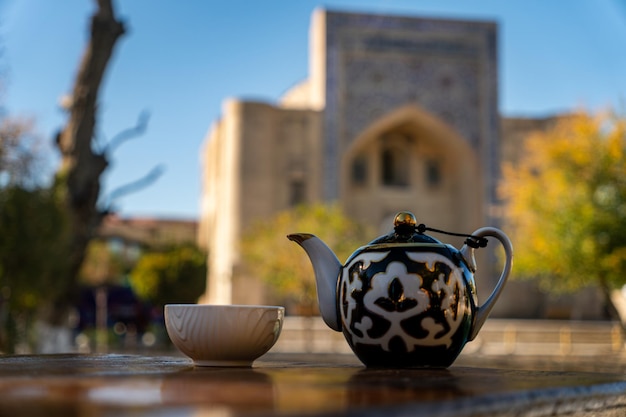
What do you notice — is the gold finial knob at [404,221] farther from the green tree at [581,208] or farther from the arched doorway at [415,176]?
the arched doorway at [415,176]

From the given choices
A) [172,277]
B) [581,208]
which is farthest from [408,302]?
[172,277]

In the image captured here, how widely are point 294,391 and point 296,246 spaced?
12846 millimetres

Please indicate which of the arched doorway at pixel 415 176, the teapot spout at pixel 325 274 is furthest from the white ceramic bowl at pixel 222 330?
the arched doorway at pixel 415 176

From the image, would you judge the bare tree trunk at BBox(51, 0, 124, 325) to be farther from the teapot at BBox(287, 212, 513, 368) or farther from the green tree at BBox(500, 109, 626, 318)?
the teapot at BBox(287, 212, 513, 368)

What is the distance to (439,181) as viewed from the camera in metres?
19.2

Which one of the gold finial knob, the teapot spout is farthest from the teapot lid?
the teapot spout

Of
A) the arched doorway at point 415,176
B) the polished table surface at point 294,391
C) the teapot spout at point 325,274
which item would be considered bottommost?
the polished table surface at point 294,391

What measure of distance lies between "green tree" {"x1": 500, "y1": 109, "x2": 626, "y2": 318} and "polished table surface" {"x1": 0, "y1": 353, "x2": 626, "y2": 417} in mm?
9175

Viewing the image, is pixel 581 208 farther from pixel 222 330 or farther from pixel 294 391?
pixel 294 391

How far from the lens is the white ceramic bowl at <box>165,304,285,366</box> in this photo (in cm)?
124

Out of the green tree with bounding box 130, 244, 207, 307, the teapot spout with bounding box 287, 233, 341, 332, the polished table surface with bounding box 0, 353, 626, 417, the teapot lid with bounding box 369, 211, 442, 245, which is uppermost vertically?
the teapot lid with bounding box 369, 211, 442, 245

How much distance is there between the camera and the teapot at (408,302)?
1.26 meters

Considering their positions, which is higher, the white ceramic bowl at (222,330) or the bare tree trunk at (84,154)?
the bare tree trunk at (84,154)

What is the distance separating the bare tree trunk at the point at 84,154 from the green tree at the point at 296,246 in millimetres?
5180
